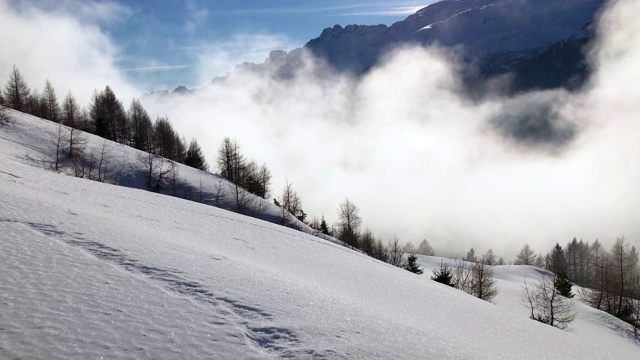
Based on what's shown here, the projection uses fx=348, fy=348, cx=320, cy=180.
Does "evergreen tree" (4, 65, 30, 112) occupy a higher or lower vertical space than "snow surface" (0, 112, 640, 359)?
higher

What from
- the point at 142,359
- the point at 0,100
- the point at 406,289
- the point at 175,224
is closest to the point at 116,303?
the point at 142,359

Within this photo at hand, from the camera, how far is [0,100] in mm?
47219

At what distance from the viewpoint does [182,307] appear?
5203mm

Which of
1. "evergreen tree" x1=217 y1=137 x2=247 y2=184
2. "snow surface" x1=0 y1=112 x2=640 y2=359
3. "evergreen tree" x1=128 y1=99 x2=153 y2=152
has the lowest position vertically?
"snow surface" x1=0 y1=112 x2=640 y2=359

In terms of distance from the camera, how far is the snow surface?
4.24m

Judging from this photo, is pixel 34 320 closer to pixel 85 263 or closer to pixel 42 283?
pixel 42 283

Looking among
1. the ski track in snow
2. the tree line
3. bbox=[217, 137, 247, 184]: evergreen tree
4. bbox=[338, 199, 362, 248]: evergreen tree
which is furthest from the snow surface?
bbox=[217, 137, 247, 184]: evergreen tree

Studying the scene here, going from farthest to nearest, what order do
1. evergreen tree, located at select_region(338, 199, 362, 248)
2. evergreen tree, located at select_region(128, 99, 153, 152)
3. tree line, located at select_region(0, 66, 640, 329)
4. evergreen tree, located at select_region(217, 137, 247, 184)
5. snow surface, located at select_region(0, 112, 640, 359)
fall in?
evergreen tree, located at select_region(128, 99, 153, 152) → evergreen tree, located at select_region(217, 137, 247, 184) → evergreen tree, located at select_region(338, 199, 362, 248) → tree line, located at select_region(0, 66, 640, 329) → snow surface, located at select_region(0, 112, 640, 359)

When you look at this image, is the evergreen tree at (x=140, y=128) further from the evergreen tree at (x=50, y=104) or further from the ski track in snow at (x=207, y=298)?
the ski track in snow at (x=207, y=298)

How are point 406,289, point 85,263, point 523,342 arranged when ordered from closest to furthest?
point 85,263, point 523,342, point 406,289

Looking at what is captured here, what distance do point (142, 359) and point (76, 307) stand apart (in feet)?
4.82

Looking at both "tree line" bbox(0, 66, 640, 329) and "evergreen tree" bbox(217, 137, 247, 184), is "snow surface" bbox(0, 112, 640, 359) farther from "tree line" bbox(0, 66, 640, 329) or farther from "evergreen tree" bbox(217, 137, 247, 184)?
"evergreen tree" bbox(217, 137, 247, 184)

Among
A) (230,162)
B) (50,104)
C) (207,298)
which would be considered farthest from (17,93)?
(207,298)

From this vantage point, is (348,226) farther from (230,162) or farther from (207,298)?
(207,298)
